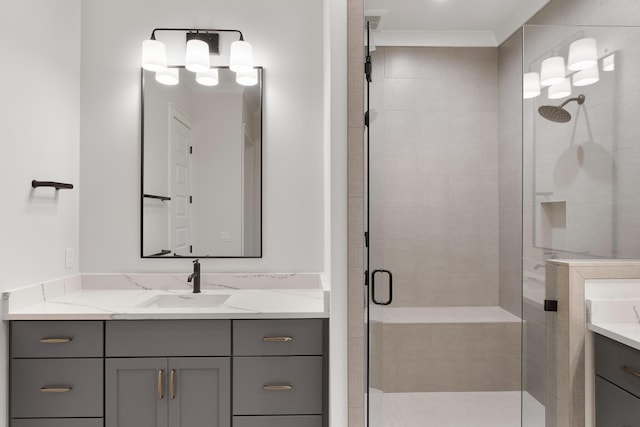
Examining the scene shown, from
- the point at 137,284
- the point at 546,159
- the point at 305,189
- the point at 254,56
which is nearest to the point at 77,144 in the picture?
the point at 137,284

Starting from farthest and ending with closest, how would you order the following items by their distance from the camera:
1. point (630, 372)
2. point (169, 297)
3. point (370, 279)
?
point (169, 297) < point (370, 279) < point (630, 372)

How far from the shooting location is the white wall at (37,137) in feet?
5.79

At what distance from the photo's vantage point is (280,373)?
5.96 ft

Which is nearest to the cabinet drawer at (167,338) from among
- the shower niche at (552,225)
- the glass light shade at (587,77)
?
the shower niche at (552,225)

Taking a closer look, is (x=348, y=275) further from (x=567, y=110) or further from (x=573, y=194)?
(x=567, y=110)

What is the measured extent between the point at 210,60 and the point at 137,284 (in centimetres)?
131

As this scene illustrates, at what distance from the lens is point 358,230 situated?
1839 mm

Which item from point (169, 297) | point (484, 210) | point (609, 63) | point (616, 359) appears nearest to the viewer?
point (616, 359)

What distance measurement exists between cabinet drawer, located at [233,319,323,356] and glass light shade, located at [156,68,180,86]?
137 centimetres

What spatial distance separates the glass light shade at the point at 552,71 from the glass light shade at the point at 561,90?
0.7 inches

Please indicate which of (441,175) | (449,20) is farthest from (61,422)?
(449,20)

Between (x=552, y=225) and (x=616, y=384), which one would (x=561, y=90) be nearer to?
(x=552, y=225)

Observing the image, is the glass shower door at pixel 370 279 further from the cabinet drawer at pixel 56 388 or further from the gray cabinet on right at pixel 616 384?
the cabinet drawer at pixel 56 388

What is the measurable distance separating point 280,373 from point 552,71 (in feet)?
6.13
